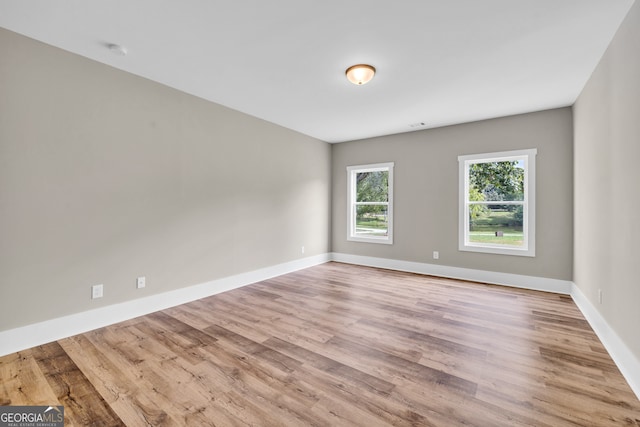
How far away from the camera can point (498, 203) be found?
4426mm

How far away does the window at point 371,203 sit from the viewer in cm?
553

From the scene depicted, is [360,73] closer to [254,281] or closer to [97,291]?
[254,281]

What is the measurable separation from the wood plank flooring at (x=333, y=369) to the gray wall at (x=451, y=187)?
1.08 m

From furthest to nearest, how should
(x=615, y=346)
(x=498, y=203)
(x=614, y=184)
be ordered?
(x=498, y=203) < (x=614, y=184) < (x=615, y=346)

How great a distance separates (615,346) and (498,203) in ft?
8.50

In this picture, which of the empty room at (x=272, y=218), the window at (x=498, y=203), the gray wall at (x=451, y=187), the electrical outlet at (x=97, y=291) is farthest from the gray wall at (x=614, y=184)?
the electrical outlet at (x=97, y=291)

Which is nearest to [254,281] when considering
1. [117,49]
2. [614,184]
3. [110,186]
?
[110,186]

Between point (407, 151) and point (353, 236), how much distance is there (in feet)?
6.69

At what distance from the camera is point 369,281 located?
452cm

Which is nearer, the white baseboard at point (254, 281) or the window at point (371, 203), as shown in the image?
the white baseboard at point (254, 281)

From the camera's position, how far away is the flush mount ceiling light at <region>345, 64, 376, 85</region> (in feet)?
9.25

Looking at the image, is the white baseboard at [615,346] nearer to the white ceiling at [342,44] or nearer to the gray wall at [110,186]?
the white ceiling at [342,44]

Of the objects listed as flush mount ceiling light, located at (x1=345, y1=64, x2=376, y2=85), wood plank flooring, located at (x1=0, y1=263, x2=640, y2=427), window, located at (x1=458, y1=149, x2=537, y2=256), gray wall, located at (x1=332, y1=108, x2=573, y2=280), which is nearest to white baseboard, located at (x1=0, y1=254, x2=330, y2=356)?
wood plank flooring, located at (x1=0, y1=263, x2=640, y2=427)

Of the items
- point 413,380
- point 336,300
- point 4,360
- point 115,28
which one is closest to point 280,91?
point 115,28
